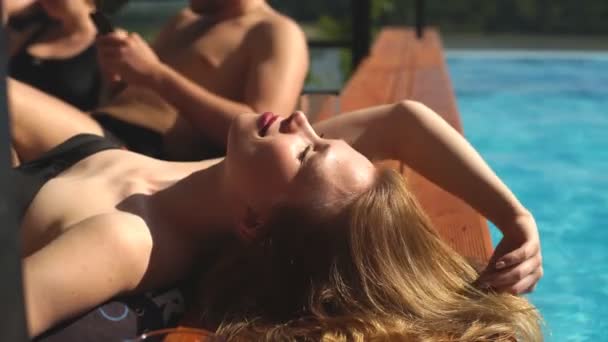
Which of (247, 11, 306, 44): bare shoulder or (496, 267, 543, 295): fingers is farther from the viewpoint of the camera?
(247, 11, 306, 44): bare shoulder

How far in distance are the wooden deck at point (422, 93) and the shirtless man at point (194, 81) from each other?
19.8 inches

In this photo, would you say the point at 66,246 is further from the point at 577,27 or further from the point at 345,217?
the point at 577,27

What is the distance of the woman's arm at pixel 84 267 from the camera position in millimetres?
1616

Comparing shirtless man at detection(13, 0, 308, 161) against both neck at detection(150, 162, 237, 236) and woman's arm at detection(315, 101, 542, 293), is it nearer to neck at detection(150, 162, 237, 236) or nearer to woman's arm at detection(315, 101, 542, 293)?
woman's arm at detection(315, 101, 542, 293)

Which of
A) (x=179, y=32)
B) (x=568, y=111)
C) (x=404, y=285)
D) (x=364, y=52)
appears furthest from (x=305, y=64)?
(x=568, y=111)

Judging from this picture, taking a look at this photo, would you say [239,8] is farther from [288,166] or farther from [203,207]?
[288,166]

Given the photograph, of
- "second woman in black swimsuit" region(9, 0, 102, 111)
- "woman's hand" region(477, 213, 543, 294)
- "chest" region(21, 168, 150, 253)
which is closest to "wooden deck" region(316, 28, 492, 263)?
"woman's hand" region(477, 213, 543, 294)

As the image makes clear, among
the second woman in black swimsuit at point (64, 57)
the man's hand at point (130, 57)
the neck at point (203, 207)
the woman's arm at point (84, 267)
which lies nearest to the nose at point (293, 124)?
the neck at point (203, 207)

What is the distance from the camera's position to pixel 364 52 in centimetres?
618

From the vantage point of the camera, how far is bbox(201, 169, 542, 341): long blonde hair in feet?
5.52

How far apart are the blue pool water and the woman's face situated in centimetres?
66

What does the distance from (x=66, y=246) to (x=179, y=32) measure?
1724 millimetres

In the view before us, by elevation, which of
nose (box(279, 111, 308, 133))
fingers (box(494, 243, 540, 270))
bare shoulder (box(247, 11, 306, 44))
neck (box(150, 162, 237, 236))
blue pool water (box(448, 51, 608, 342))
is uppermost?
nose (box(279, 111, 308, 133))

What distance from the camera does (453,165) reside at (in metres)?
2.12
